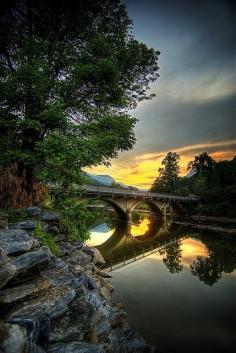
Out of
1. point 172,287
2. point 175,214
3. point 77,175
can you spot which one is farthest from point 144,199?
point 77,175

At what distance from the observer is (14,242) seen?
6.54 m

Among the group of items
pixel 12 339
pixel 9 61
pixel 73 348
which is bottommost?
pixel 73 348

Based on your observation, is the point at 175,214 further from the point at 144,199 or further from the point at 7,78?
the point at 7,78

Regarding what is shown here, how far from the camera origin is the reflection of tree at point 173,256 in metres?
21.1

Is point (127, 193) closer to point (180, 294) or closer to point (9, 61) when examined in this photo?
point (180, 294)

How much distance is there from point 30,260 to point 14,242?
641 mm

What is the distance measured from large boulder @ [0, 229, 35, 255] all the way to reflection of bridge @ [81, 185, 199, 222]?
21027mm

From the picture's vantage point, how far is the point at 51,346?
511 centimetres

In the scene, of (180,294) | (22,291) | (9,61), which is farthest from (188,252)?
(22,291)

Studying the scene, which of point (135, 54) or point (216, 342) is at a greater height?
point (135, 54)

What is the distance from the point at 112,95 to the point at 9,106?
5408 millimetres

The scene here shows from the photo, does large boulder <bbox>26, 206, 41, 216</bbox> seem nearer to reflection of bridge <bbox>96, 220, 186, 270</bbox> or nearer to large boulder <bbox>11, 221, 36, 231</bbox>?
large boulder <bbox>11, 221, 36, 231</bbox>

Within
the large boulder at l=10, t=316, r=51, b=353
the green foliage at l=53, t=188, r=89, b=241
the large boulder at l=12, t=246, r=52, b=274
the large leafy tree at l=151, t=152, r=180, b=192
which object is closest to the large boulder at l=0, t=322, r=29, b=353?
the large boulder at l=10, t=316, r=51, b=353

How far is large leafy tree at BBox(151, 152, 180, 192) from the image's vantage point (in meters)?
98.8
